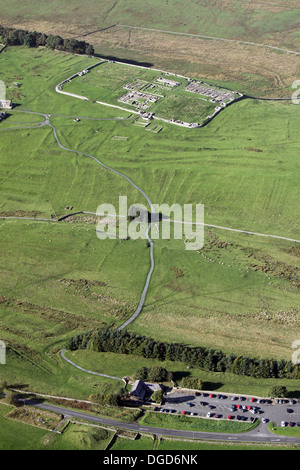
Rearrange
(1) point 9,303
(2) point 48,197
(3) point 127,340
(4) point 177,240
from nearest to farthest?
(3) point 127,340
(1) point 9,303
(4) point 177,240
(2) point 48,197

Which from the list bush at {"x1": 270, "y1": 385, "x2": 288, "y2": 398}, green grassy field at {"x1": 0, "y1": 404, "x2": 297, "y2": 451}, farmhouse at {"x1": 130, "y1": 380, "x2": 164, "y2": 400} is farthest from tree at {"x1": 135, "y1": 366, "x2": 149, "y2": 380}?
bush at {"x1": 270, "y1": 385, "x2": 288, "y2": 398}

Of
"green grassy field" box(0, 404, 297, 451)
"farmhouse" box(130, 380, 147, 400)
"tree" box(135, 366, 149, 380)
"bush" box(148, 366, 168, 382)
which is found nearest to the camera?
"green grassy field" box(0, 404, 297, 451)

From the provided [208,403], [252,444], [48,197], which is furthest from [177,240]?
[252,444]

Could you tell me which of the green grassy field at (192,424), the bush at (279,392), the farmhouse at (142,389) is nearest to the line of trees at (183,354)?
the bush at (279,392)

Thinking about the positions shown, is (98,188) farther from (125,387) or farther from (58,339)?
(125,387)

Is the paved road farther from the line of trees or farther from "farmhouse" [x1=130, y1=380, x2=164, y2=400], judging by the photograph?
the line of trees
